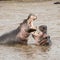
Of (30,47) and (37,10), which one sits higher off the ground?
(30,47)

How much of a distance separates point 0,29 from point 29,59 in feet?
12.9

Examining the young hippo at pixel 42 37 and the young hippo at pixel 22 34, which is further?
the young hippo at pixel 22 34

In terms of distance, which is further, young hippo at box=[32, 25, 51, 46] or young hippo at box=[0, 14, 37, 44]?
young hippo at box=[0, 14, 37, 44]

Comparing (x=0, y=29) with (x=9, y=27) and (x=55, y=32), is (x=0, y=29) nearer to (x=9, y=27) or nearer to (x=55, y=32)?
(x=9, y=27)

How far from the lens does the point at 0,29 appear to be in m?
11.0

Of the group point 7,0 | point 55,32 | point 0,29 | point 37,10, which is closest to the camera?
point 55,32

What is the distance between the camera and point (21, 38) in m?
8.59

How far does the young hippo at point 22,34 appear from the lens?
8.52 metres

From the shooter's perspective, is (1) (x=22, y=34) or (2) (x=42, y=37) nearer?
(2) (x=42, y=37)

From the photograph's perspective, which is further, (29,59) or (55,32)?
(55,32)

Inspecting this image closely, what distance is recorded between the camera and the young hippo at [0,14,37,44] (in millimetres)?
8523

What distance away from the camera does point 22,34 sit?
854cm

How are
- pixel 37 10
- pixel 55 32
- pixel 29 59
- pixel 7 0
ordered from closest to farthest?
pixel 29 59
pixel 55 32
pixel 37 10
pixel 7 0

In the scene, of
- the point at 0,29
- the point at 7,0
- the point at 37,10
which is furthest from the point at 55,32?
the point at 7,0
